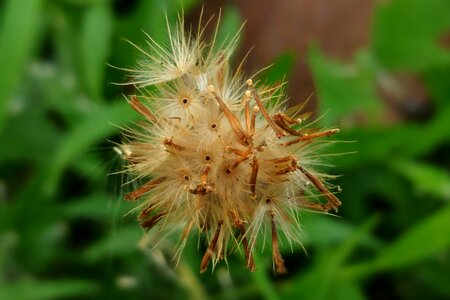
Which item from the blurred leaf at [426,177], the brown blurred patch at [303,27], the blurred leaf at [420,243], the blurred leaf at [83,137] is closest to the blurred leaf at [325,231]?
the blurred leaf at [420,243]

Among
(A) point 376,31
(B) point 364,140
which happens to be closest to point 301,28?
(A) point 376,31

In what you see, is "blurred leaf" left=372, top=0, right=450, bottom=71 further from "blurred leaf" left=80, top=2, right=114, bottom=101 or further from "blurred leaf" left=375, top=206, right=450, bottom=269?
"blurred leaf" left=80, top=2, right=114, bottom=101

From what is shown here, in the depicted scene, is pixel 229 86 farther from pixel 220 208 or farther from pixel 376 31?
pixel 376 31

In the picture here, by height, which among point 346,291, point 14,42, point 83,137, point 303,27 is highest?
point 303,27

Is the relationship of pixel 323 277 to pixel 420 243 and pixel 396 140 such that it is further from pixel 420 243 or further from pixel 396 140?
pixel 396 140

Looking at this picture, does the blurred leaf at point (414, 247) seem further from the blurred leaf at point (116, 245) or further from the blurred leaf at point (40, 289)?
the blurred leaf at point (40, 289)

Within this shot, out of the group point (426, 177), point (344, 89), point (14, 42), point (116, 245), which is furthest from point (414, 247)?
point (14, 42)

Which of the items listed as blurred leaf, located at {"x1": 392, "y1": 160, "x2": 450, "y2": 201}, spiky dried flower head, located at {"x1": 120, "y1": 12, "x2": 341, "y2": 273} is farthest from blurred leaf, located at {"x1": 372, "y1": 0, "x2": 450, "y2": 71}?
spiky dried flower head, located at {"x1": 120, "y1": 12, "x2": 341, "y2": 273}
